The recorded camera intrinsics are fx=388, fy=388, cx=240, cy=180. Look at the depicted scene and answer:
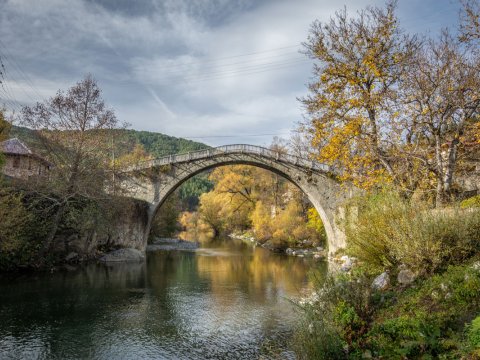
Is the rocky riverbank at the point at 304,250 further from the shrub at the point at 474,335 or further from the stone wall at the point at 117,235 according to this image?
the shrub at the point at 474,335

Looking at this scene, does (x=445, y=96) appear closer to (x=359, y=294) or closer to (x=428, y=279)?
(x=428, y=279)

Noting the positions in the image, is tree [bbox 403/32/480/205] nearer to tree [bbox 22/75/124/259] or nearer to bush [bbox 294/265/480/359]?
bush [bbox 294/265/480/359]

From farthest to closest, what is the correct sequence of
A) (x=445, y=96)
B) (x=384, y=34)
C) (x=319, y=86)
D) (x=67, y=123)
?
(x=67, y=123)
(x=319, y=86)
(x=384, y=34)
(x=445, y=96)

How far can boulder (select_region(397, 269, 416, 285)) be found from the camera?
815 centimetres

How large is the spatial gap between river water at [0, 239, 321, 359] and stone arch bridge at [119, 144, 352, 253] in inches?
427

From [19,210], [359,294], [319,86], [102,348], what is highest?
[319,86]

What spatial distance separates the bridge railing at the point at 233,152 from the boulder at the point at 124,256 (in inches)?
288

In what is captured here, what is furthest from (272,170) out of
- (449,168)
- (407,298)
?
(407,298)

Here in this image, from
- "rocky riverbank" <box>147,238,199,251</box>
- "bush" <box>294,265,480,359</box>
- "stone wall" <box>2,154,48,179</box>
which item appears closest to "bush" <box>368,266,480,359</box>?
"bush" <box>294,265,480,359</box>

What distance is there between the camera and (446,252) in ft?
25.2

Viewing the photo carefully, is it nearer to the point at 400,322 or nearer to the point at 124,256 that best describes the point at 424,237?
the point at 400,322

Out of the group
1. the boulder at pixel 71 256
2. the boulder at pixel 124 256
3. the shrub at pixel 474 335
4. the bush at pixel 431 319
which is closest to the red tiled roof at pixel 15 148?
the boulder at pixel 124 256

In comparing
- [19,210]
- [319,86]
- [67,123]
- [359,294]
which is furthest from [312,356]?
[67,123]

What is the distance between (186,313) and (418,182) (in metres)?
9.49
